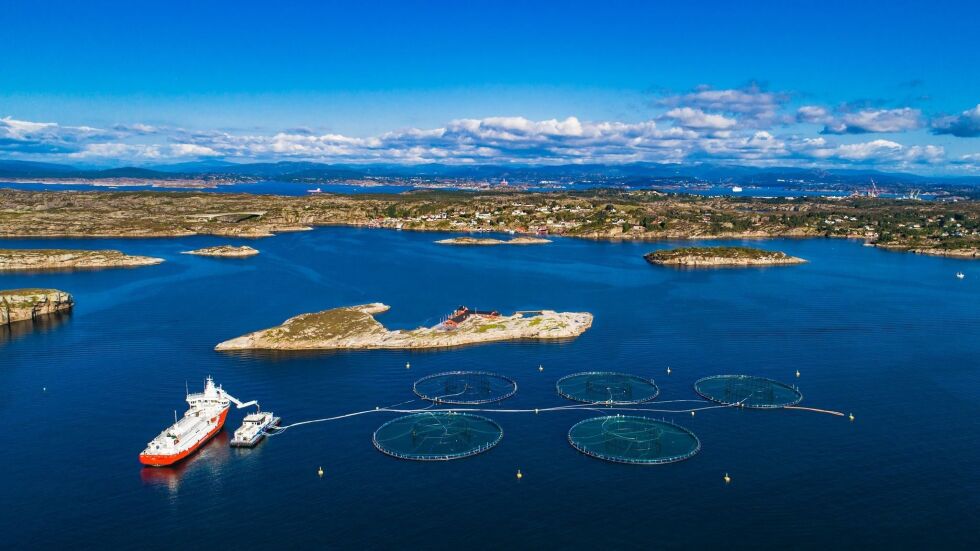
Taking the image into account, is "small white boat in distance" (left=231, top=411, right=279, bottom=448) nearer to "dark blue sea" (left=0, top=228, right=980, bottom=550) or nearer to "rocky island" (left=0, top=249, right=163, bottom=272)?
"dark blue sea" (left=0, top=228, right=980, bottom=550)

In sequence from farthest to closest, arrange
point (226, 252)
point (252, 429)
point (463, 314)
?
point (226, 252) → point (463, 314) → point (252, 429)

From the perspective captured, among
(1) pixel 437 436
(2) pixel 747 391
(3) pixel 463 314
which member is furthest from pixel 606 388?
(3) pixel 463 314

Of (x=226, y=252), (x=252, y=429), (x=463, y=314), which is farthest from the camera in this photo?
(x=226, y=252)

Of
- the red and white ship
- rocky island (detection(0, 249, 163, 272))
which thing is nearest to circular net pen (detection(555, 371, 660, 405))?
the red and white ship

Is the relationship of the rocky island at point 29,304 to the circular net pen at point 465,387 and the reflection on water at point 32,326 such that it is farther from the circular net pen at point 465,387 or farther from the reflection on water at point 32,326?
the circular net pen at point 465,387

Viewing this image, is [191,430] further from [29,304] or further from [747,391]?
[29,304]

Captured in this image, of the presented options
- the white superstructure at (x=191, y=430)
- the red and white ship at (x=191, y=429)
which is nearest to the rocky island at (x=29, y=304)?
the white superstructure at (x=191, y=430)
